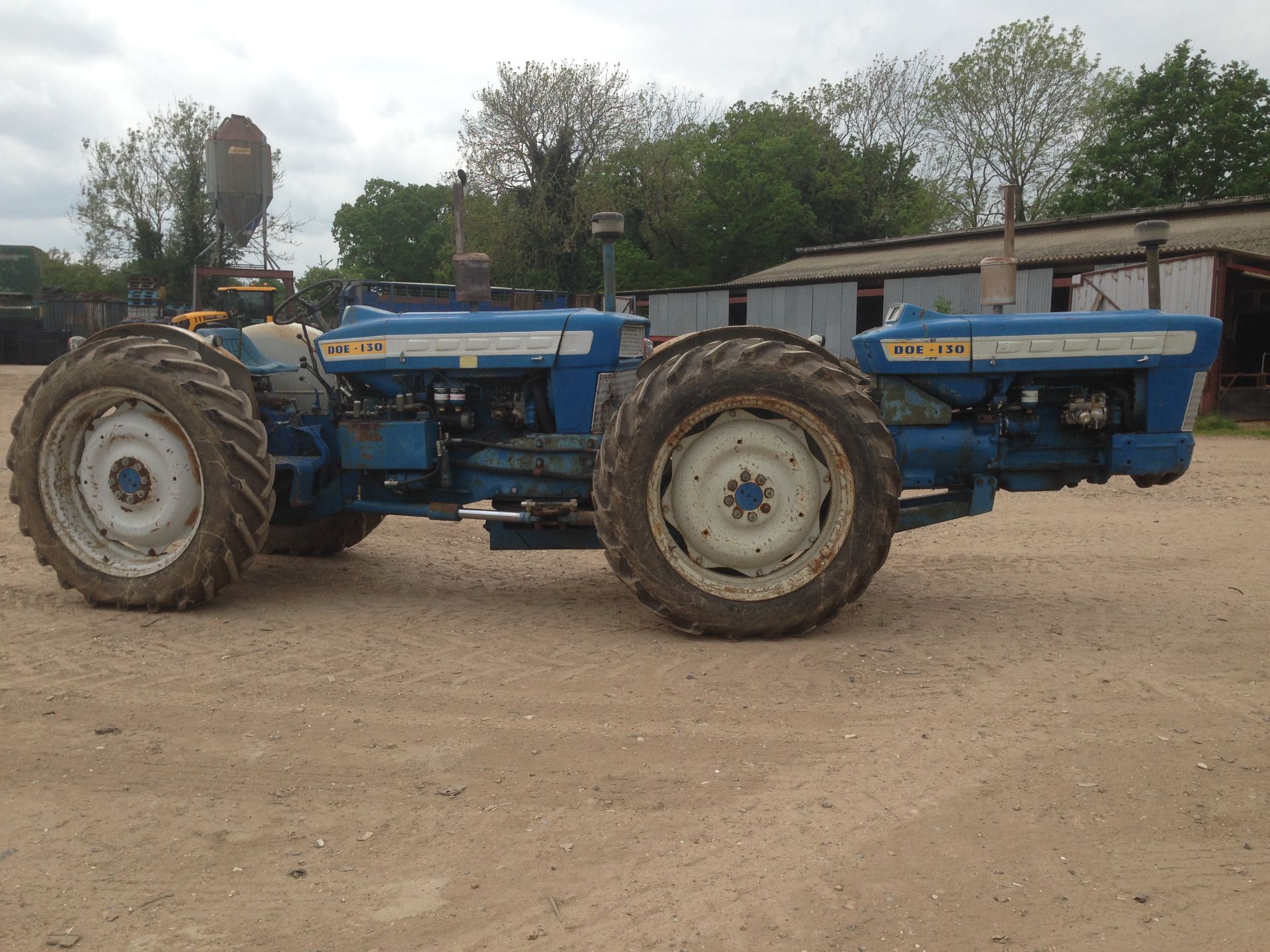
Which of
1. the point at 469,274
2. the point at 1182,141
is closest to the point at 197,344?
the point at 469,274

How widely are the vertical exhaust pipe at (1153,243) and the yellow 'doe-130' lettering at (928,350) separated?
3.32 ft

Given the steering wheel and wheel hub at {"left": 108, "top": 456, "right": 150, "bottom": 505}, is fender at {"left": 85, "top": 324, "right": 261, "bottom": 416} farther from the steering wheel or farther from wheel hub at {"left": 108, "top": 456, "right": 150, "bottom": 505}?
the steering wheel

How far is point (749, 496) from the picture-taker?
5.10 m

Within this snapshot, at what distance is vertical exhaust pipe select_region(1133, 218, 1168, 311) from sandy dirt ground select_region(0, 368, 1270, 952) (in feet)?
5.66

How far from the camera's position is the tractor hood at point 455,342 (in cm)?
573

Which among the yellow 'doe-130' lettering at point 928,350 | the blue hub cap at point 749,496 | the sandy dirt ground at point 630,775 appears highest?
the yellow 'doe-130' lettering at point 928,350

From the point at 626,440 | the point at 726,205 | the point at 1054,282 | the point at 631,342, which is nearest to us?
the point at 626,440

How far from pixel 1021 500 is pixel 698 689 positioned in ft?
21.6

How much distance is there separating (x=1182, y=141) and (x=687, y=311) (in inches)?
722

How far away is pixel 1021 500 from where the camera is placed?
9859 mm

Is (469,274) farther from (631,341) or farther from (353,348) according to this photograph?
(631,341)

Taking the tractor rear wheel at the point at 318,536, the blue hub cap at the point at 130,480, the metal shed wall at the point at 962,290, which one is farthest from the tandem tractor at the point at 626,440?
the metal shed wall at the point at 962,290

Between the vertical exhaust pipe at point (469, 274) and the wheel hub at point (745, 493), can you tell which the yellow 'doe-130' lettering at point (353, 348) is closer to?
the vertical exhaust pipe at point (469, 274)

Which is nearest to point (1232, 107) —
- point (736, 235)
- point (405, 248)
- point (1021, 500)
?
point (736, 235)
